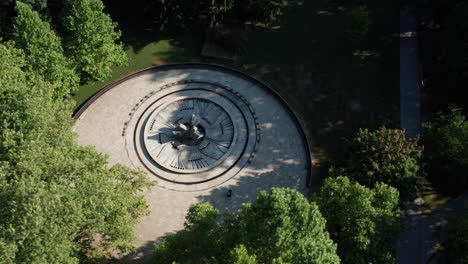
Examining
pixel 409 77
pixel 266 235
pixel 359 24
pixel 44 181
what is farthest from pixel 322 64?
pixel 44 181

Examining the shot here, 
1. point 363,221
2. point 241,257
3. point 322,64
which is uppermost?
point 322,64

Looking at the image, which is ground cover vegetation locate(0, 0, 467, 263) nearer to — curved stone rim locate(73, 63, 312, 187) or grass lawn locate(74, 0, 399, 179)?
grass lawn locate(74, 0, 399, 179)

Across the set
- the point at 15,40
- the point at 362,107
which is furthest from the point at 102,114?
the point at 362,107

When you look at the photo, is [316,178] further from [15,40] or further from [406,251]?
[15,40]

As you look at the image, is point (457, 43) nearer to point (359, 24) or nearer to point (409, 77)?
point (409, 77)

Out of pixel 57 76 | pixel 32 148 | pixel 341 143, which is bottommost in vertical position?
pixel 32 148

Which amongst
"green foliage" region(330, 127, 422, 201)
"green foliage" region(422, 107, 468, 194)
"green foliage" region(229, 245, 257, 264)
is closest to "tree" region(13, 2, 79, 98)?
"green foliage" region(229, 245, 257, 264)

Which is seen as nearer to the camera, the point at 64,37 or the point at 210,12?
the point at 64,37
